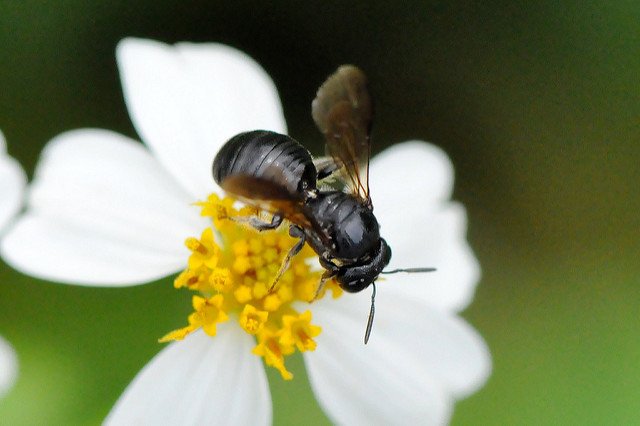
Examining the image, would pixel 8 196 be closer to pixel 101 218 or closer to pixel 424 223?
pixel 101 218

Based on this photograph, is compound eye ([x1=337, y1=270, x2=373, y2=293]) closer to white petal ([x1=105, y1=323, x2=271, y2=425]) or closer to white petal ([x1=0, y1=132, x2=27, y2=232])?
white petal ([x1=105, y1=323, x2=271, y2=425])

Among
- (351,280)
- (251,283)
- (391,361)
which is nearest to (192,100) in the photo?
(251,283)

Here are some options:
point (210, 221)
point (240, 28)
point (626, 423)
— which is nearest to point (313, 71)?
point (240, 28)

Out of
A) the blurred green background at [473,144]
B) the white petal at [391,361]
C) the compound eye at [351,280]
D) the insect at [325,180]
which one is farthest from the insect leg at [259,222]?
the blurred green background at [473,144]

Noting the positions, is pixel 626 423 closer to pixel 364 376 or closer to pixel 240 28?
pixel 364 376

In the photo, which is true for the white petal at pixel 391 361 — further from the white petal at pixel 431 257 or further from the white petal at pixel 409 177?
the white petal at pixel 409 177

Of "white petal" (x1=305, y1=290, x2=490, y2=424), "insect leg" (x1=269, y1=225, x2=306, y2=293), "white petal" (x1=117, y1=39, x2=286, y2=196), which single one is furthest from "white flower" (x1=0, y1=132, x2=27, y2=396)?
"white petal" (x1=305, y1=290, x2=490, y2=424)
